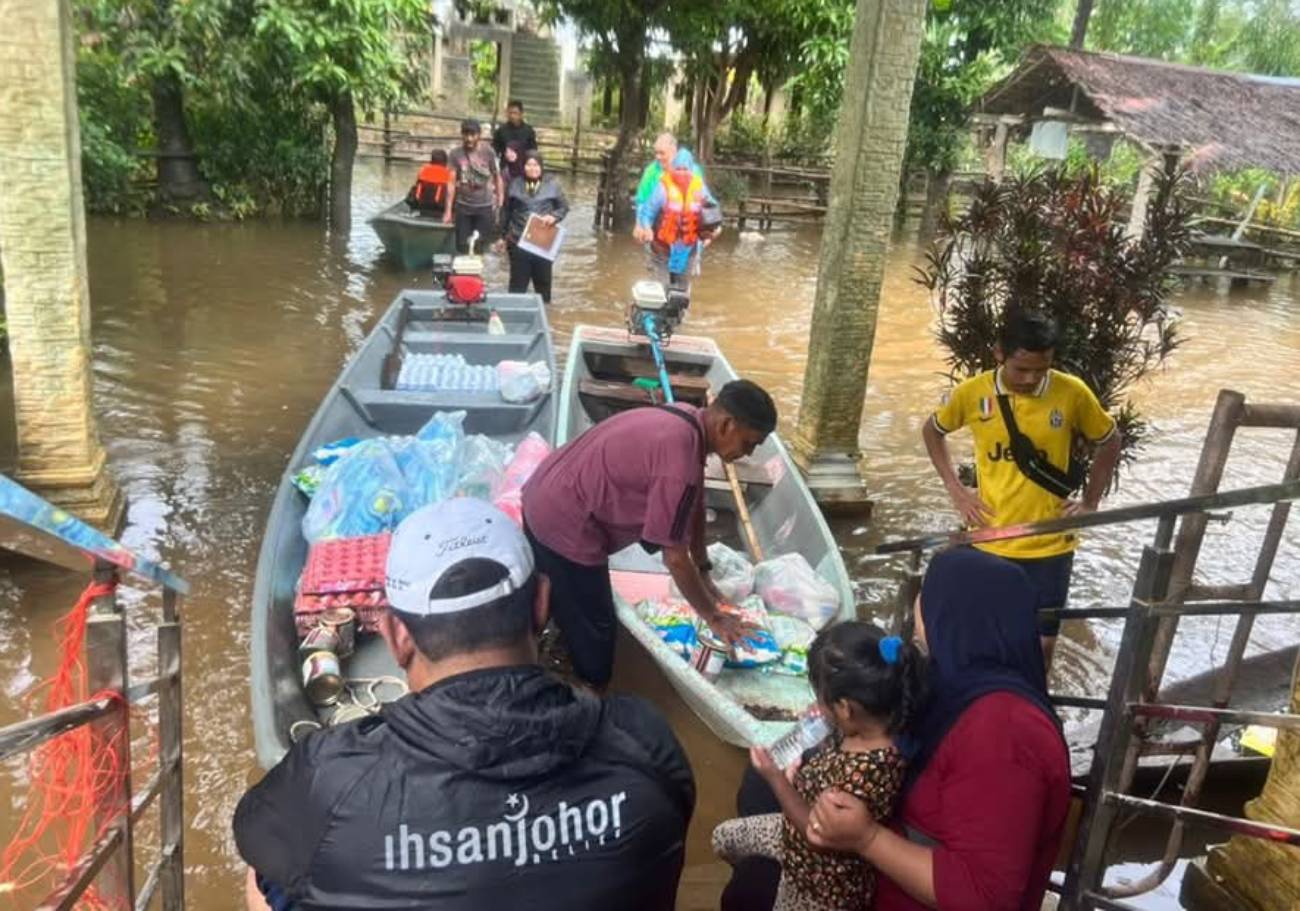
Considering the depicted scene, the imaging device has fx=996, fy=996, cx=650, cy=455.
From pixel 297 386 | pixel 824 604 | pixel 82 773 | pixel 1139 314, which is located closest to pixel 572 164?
pixel 297 386

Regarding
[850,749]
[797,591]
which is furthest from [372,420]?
[850,749]

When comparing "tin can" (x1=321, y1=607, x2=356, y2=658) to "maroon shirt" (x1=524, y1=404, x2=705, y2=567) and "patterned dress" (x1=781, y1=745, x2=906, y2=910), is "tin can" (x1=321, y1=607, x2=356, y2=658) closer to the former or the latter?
"maroon shirt" (x1=524, y1=404, x2=705, y2=567)

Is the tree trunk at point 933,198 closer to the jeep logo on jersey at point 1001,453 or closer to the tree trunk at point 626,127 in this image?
the tree trunk at point 626,127

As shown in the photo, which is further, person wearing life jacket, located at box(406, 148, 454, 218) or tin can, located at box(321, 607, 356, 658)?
person wearing life jacket, located at box(406, 148, 454, 218)

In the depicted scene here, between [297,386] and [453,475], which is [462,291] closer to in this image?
[297,386]

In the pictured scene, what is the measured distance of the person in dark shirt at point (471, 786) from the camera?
130 cm

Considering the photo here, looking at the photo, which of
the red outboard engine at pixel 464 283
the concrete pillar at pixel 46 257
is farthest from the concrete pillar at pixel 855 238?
the concrete pillar at pixel 46 257

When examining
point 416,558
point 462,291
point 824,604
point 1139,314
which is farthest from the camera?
point 462,291

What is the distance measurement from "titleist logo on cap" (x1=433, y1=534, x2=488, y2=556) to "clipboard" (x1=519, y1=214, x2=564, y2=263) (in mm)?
8004

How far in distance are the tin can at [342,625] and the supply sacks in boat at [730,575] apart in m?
1.25

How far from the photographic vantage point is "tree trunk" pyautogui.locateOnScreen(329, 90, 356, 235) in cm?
1284

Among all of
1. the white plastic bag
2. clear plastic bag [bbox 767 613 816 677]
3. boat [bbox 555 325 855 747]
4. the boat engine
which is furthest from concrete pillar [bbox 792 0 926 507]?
clear plastic bag [bbox 767 613 816 677]

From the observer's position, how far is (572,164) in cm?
2080

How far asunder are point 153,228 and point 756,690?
12509mm
